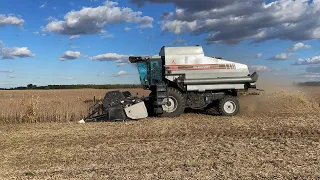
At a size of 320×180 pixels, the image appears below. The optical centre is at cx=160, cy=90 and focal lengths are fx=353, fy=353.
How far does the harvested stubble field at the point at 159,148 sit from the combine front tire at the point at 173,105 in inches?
16.5

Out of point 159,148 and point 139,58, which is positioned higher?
point 139,58

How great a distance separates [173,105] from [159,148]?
6621mm

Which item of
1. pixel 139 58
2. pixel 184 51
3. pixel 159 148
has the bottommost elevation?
pixel 159 148

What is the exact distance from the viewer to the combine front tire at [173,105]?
48.6 feet

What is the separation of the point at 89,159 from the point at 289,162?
13.4 ft

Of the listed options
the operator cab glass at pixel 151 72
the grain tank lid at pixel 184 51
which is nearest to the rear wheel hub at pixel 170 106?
the operator cab glass at pixel 151 72

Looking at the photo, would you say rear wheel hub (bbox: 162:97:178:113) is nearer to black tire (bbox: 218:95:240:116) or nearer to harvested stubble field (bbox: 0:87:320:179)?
harvested stubble field (bbox: 0:87:320:179)

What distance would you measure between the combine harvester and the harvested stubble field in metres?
0.99

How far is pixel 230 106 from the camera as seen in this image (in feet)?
50.0

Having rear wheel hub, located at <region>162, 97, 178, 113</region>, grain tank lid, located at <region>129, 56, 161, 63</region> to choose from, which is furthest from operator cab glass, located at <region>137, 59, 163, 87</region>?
rear wheel hub, located at <region>162, 97, 178, 113</region>

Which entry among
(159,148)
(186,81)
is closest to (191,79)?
(186,81)

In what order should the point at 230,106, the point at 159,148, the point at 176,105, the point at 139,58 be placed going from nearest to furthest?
the point at 159,148, the point at 176,105, the point at 230,106, the point at 139,58

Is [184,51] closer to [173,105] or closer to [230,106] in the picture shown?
[173,105]

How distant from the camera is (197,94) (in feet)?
50.5
